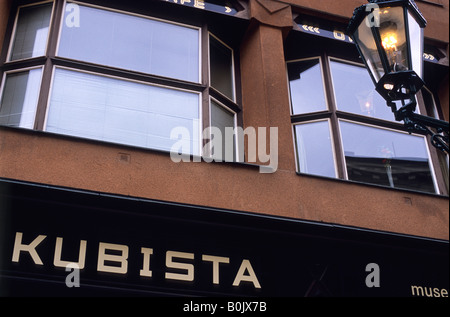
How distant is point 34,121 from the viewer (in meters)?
7.05

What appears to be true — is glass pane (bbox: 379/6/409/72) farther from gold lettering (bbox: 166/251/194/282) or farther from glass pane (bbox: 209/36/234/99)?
glass pane (bbox: 209/36/234/99)

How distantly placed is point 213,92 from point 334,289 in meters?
3.00

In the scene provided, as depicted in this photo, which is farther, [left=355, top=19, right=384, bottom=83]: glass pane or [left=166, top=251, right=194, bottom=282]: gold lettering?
[left=166, top=251, right=194, bottom=282]: gold lettering

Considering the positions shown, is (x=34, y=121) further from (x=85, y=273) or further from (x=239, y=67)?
(x=239, y=67)

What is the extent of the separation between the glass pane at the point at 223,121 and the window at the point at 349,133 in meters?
0.95

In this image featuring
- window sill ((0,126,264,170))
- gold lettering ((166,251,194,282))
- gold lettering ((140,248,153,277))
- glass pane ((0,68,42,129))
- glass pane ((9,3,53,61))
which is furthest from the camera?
glass pane ((9,3,53,61))

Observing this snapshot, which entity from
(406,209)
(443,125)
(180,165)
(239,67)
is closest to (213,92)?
(239,67)

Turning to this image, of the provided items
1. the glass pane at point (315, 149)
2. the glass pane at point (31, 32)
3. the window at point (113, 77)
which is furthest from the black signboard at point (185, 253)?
the glass pane at point (31, 32)

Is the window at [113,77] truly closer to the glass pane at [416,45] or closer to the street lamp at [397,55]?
the street lamp at [397,55]

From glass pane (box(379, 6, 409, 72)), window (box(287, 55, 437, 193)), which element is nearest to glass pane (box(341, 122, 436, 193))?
window (box(287, 55, 437, 193))

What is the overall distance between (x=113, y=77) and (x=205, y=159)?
5.41 feet

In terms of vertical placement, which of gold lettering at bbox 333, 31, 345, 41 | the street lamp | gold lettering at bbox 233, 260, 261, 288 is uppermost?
gold lettering at bbox 333, 31, 345, 41

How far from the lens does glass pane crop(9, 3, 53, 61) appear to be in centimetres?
783

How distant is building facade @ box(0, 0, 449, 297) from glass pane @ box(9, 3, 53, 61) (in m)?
0.02
